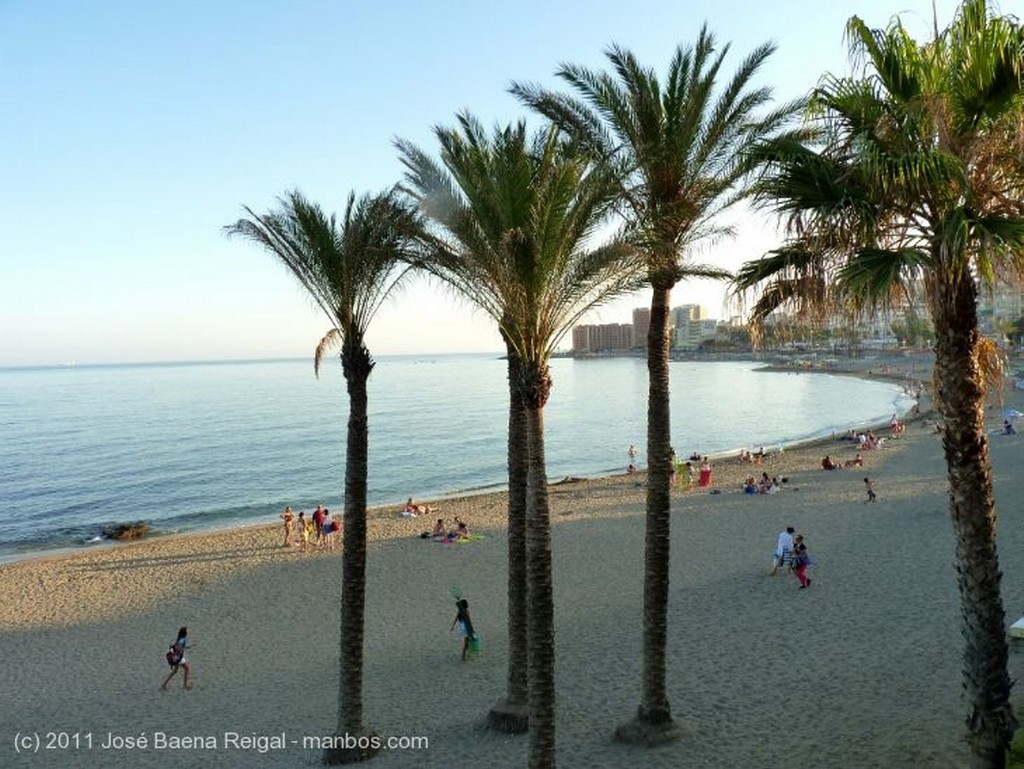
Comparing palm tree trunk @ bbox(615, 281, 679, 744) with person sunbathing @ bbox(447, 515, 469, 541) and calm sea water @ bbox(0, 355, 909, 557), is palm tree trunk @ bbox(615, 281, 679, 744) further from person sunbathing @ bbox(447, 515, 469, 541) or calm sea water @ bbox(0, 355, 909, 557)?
calm sea water @ bbox(0, 355, 909, 557)

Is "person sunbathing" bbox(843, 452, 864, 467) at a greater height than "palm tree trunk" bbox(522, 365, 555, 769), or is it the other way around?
"palm tree trunk" bbox(522, 365, 555, 769)

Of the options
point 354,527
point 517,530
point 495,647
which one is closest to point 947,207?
point 517,530

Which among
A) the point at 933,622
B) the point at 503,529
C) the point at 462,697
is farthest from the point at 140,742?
the point at 503,529

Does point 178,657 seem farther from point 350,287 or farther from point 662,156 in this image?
point 662,156

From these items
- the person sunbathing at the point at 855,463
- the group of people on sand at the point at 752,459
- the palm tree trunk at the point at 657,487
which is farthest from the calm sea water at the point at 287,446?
the palm tree trunk at the point at 657,487

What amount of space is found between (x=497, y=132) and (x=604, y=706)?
8.25 metres

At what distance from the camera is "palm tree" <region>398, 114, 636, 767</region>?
693 cm

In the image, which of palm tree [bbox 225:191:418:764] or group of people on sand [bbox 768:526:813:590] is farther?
group of people on sand [bbox 768:526:813:590]

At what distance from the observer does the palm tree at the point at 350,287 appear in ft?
28.7

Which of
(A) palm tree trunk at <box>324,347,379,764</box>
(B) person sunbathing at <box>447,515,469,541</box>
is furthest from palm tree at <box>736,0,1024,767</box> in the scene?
(B) person sunbathing at <box>447,515,469,541</box>

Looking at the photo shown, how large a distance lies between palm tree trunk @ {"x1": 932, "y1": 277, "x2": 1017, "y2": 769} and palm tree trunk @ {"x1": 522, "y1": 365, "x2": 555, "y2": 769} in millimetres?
3345

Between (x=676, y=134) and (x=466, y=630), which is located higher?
(x=676, y=134)

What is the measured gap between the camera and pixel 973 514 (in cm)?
586

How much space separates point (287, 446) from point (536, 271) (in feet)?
186
